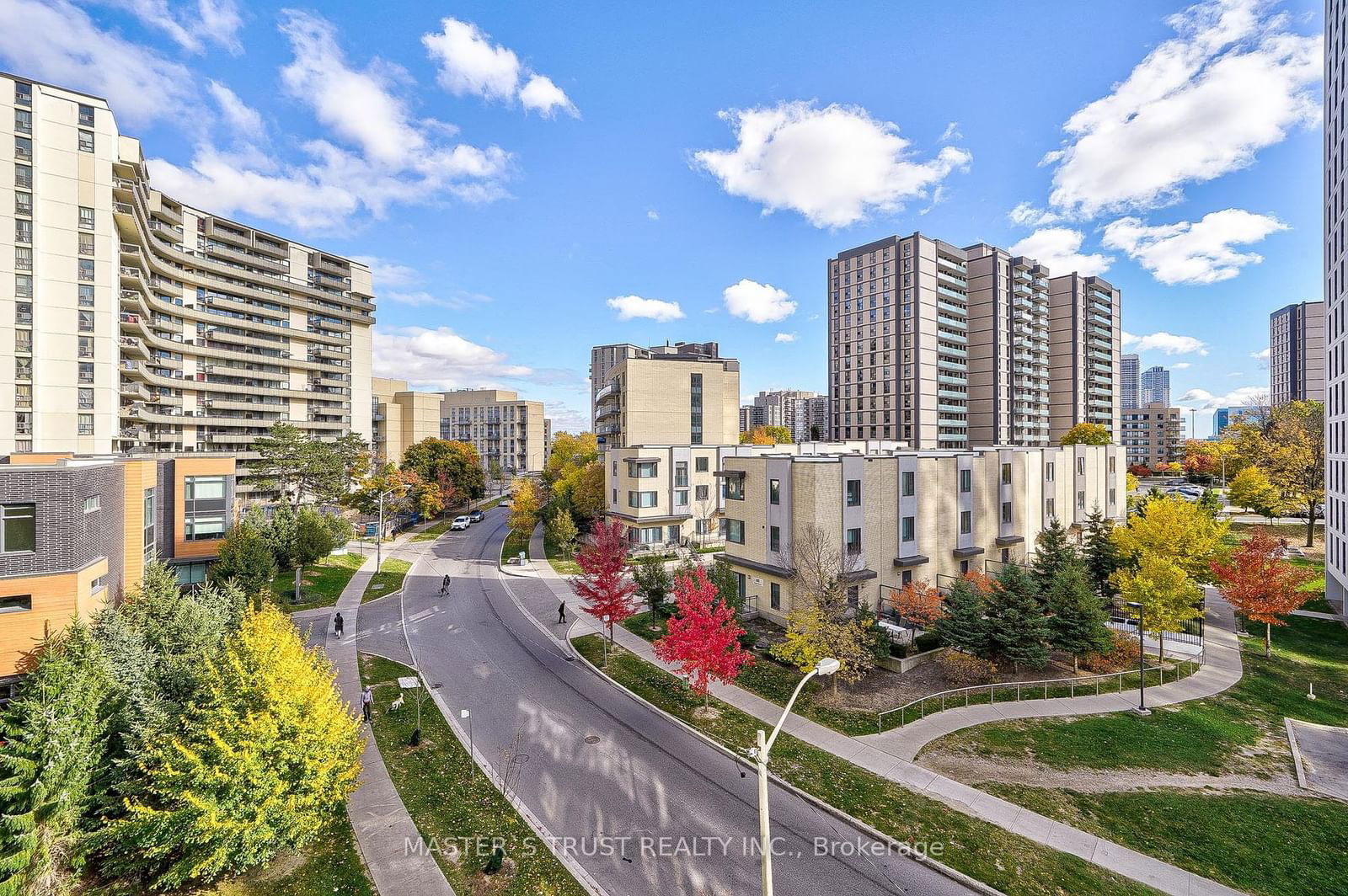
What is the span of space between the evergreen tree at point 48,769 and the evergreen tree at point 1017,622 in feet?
100

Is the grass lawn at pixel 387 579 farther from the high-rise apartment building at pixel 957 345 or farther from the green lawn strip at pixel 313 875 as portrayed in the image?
the high-rise apartment building at pixel 957 345

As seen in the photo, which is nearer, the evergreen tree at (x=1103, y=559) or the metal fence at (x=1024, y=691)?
the metal fence at (x=1024, y=691)

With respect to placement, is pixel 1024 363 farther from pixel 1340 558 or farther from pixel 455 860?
pixel 455 860

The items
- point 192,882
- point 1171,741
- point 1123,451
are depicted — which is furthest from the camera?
point 1123,451

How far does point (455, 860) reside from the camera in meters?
13.5

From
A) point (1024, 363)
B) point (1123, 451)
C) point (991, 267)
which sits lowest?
point (1123, 451)

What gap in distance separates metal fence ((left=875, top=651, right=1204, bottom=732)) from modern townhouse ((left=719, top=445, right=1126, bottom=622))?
468 cm

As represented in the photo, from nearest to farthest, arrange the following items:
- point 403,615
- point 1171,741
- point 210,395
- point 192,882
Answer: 1. point 192,882
2. point 1171,741
3. point 403,615
4. point 210,395

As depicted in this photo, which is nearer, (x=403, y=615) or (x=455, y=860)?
(x=455, y=860)

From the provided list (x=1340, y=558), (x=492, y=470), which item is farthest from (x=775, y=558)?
(x=492, y=470)

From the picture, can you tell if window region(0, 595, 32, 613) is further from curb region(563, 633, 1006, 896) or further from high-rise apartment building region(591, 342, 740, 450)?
high-rise apartment building region(591, 342, 740, 450)

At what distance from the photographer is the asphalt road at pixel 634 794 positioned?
43.2 feet

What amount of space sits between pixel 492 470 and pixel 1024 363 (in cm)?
11111

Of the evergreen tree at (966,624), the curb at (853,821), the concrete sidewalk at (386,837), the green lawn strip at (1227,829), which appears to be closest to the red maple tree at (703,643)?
the curb at (853,821)
